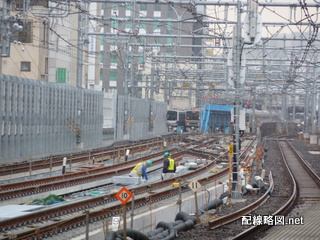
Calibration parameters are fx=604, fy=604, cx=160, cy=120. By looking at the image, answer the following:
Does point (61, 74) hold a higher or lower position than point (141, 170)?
higher

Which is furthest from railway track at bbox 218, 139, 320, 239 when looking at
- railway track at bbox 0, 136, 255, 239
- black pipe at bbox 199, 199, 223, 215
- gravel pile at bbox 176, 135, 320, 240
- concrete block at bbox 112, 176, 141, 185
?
concrete block at bbox 112, 176, 141, 185

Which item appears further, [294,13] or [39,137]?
[39,137]

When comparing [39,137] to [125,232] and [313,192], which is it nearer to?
[313,192]

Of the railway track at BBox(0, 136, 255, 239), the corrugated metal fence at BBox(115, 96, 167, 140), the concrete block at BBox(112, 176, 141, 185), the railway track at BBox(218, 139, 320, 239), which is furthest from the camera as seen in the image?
the corrugated metal fence at BBox(115, 96, 167, 140)

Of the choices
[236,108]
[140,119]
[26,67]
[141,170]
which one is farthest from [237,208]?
[140,119]

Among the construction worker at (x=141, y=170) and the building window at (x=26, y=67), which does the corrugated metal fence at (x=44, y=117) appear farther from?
the construction worker at (x=141, y=170)

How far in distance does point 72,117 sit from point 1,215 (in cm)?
2285

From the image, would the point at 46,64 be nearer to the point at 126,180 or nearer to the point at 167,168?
the point at 167,168

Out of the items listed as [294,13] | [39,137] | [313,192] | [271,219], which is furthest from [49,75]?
[271,219]

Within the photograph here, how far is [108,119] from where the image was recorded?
1788 inches

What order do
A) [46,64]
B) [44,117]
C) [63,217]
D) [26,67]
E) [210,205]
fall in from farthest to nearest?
[46,64] → [26,67] → [44,117] → [210,205] → [63,217]

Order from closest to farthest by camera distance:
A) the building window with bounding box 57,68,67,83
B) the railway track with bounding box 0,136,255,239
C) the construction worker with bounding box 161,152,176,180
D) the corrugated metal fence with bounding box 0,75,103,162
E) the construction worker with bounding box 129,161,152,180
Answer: the railway track with bounding box 0,136,255,239, the construction worker with bounding box 129,161,152,180, the construction worker with bounding box 161,152,176,180, the corrugated metal fence with bounding box 0,75,103,162, the building window with bounding box 57,68,67,83

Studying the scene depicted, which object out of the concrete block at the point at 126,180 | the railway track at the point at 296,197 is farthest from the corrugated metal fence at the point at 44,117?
the railway track at the point at 296,197

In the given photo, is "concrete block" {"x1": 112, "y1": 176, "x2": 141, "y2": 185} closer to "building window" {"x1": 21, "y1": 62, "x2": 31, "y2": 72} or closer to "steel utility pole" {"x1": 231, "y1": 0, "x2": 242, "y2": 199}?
"steel utility pole" {"x1": 231, "y1": 0, "x2": 242, "y2": 199}
